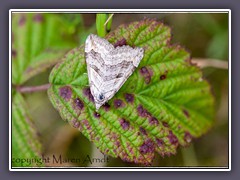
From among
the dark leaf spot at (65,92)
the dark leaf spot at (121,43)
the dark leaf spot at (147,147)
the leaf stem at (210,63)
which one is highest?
the dark leaf spot at (121,43)

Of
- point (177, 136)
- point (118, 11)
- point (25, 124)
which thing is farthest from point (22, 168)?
point (118, 11)

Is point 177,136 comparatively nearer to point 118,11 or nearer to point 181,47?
point 181,47

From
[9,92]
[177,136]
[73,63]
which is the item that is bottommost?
[177,136]

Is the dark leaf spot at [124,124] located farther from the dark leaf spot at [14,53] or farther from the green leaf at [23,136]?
the dark leaf spot at [14,53]

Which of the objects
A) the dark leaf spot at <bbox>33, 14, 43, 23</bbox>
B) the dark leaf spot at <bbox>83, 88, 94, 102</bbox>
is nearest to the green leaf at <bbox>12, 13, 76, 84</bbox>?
the dark leaf spot at <bbox>33, 14, 43, 23</bbox>

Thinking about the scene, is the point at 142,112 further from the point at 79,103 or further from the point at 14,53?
the point at 14,53

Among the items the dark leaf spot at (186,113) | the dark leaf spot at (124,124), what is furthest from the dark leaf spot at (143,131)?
the dark leaf spot at (186,113)
